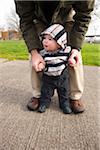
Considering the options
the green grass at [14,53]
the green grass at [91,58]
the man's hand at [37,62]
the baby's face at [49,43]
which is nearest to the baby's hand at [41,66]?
the man's hand at [37,62]

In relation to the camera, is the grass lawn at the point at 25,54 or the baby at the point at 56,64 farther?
the grass lawn at the point at 25,54

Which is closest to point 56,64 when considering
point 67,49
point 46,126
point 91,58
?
point 67,49

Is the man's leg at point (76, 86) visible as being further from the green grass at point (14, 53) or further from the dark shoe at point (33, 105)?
the green grass at point (14, 53)

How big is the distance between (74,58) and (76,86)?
0.33m

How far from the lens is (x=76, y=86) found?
2.44 meters

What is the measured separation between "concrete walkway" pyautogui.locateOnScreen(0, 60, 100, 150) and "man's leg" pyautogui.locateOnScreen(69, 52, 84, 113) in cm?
8

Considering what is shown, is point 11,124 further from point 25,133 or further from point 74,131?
point 74,131

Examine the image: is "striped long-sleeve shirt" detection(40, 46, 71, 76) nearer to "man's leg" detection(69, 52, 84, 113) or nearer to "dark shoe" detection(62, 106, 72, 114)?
"man's leg" detection(69, 52, 84, 113)

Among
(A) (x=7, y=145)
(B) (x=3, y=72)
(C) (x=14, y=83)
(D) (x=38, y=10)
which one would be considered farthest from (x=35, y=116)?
(B) (x=3, y=72)

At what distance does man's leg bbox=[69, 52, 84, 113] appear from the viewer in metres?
2.36

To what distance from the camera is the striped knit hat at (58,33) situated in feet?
7.14

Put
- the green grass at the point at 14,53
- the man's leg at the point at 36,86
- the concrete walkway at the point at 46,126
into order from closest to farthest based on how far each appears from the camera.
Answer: the concrete walkway at the point at 46,126 < the man's leg at the point at 36,86 < the green grass at the point at 14,53

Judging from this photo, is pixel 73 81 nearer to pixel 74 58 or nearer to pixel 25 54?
pixel 74 58

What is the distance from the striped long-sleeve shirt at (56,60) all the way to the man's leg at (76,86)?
15 centimetres
